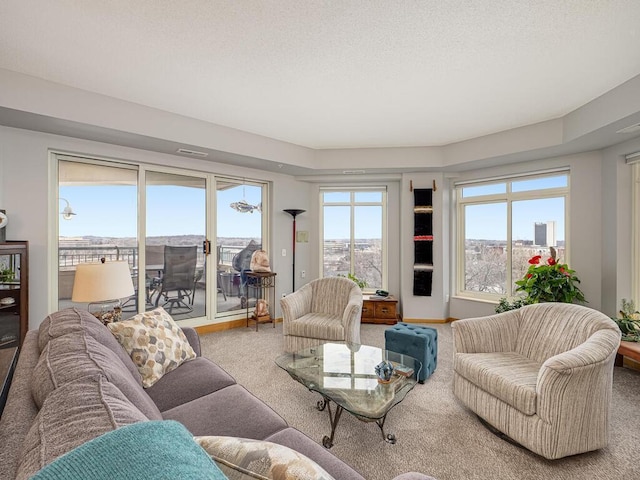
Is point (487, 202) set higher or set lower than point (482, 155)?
lower

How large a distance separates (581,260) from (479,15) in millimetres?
3362

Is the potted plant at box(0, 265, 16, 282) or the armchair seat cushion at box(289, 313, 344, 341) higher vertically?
the potted plant at box(0, 265, 16, 282)

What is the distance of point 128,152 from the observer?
12.1ft

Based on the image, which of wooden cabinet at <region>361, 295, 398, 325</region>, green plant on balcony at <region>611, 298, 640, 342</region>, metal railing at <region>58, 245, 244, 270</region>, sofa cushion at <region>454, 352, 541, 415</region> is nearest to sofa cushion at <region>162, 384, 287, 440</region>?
sofa cushion at <region>454, 352, 541, 415</region>

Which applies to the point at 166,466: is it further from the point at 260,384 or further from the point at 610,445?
the point at 610,445

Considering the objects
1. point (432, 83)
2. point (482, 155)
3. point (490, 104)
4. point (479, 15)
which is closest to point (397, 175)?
point (482, 155)

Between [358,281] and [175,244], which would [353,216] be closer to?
[358,281]

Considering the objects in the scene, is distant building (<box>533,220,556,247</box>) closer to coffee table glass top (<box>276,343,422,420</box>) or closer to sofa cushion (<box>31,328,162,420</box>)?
coffee table glass top (<box>276,343,422,420</box>)

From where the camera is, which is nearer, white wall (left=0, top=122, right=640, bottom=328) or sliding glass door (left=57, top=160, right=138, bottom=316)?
white wall (left=0, top=122, right=640, bottom=328)

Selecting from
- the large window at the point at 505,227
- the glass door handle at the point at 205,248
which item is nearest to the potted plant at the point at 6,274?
the glass door handle at the point at 205,248

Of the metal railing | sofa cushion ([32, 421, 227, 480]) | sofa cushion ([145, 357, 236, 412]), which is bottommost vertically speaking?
sofa cushion ([145, 357, 236, 412])

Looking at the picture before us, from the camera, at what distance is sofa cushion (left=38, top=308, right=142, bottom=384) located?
1474 millimetres

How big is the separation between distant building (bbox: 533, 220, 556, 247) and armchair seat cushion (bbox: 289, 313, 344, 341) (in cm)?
305

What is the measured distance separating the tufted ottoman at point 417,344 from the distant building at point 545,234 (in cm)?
247
